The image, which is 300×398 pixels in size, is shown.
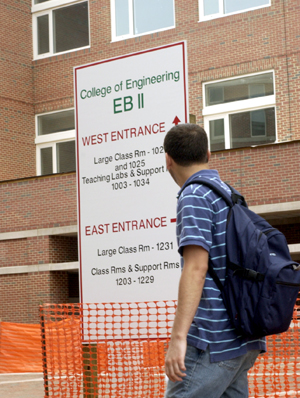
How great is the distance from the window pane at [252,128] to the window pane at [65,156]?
618 centimetres

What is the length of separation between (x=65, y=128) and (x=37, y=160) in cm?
167

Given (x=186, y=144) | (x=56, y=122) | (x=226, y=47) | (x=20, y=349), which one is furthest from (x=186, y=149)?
(x=56, y=122)

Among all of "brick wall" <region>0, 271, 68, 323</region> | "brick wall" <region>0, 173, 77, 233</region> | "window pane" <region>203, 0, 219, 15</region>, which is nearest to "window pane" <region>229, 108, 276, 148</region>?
"window pane" <region>203, 0, 219, 15</region>

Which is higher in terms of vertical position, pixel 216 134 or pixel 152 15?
pixel 152 15

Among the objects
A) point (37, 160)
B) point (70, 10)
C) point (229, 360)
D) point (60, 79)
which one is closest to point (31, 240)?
point (37, 160)

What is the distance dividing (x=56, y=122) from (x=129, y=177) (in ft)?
62.4

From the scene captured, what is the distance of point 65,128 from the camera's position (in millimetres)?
24656

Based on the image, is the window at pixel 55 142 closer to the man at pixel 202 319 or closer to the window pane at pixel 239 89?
the window pane at pixel 239 89

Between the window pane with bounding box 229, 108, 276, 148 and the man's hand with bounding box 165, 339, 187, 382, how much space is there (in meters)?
18.6

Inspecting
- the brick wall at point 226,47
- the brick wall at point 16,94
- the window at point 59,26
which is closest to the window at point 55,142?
the brick wall at point 16,94

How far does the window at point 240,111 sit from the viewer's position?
20.8m

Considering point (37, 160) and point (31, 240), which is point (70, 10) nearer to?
point (37, 160)

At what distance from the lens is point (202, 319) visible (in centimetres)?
279

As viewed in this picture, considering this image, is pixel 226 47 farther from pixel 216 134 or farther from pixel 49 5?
pixel 49 5
